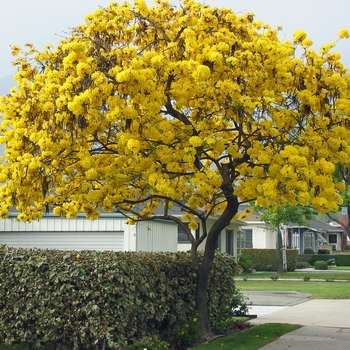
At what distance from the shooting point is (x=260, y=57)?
11.6m

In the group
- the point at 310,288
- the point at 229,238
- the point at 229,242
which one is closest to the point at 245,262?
the point at 229,242

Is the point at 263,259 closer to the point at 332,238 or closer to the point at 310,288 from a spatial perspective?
the point at 310,288

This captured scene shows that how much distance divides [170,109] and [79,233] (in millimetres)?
8858

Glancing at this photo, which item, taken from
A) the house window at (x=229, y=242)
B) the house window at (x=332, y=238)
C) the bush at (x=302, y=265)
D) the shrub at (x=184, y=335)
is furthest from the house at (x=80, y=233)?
the house window at (x=332, y=238)

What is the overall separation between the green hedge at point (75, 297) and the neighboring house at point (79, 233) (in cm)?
792

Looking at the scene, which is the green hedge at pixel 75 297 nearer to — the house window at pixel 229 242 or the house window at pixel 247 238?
the house window at pixel 229 242

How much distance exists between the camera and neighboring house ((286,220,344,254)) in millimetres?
64562

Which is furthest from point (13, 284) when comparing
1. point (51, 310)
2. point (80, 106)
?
point (80, 106)

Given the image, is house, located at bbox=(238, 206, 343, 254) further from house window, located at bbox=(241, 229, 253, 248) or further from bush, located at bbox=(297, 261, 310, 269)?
bush, located at bbox=(297, 261, 310, 269)

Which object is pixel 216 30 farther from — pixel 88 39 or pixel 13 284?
pixel 13 284

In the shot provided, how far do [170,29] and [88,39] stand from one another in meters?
1.54

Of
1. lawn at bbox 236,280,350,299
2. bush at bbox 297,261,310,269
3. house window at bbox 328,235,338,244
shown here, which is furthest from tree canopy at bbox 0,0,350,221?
house window at bbox 328,235,338,244

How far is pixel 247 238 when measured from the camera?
5350 cm

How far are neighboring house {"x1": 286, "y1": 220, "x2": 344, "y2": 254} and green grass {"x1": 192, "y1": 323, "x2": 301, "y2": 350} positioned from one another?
147ft
